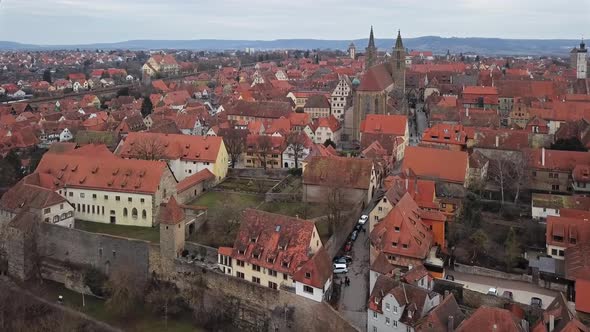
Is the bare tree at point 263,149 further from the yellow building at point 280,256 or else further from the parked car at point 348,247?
the yellow building at point 280,256

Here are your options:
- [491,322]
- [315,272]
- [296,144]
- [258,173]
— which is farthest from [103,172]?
[491,322]

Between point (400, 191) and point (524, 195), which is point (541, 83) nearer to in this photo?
point (524, 195)

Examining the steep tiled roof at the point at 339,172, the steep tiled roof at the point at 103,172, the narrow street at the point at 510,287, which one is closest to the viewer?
the narrow street at the point at 510,287

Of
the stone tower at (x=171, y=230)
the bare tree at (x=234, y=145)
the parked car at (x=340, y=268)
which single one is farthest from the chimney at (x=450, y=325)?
the bare tree at (x=234, y=145)

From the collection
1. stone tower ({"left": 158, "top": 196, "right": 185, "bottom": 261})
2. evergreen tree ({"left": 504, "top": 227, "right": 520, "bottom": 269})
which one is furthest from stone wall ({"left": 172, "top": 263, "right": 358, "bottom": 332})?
evergreen tree ({"left": 504, "top": 227, "right": 520, "bottom": 269})

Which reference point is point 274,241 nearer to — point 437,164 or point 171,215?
point 171,215
